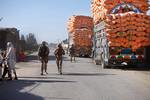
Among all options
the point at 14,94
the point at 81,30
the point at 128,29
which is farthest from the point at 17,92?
the point at 81,30

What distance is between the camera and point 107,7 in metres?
25.0

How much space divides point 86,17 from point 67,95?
3806 centimetres

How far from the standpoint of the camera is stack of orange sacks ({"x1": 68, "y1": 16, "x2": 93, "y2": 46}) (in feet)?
155

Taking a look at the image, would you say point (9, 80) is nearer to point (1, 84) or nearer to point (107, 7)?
point (1, 84)

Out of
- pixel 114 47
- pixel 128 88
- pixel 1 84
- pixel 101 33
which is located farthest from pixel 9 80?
pixel 101 33

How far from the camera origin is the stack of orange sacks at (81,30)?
4728 centimetres

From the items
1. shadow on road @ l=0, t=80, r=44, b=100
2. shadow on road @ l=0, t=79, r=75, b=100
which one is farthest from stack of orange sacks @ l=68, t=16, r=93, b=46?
shadow on road @ l=0, t=80, r=44, b=100

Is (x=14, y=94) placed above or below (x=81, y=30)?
below

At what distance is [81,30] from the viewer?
47.9 m

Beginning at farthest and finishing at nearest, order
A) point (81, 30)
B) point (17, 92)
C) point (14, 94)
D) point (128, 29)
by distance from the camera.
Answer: point (81, 30), point (128, 29), point (17, 92), point (14, 94)

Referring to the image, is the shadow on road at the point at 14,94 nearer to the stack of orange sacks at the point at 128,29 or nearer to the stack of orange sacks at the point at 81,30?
the stack of orange sacks at the point at 128,29

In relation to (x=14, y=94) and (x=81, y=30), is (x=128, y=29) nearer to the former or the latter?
(x=14, y=94)

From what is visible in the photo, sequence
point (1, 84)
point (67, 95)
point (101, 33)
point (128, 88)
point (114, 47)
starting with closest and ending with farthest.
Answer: point (67, 95)
point (128, 88)
point (1, 84)
point (114, 47)
point (101, 33)

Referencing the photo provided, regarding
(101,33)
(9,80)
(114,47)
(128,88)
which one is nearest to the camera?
(128,88)
